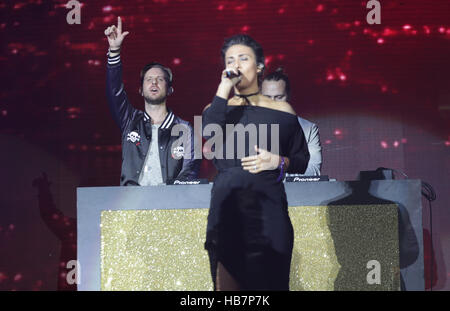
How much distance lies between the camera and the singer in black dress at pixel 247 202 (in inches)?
79.6

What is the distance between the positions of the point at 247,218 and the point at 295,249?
716mm

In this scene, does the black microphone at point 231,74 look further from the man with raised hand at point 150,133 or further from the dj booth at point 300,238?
the man with raised hand at point 150,133

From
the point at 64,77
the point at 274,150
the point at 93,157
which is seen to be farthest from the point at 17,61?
the point at 274,150

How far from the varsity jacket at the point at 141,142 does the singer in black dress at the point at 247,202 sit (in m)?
1.29

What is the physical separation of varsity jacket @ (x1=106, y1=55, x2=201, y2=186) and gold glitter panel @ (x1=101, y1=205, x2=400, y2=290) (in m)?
0.64

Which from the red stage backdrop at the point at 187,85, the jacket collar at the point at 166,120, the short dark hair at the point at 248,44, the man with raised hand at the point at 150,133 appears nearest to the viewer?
the short dark hair at the point at 248,44

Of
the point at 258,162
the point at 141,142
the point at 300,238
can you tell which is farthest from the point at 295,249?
the point at 141,142

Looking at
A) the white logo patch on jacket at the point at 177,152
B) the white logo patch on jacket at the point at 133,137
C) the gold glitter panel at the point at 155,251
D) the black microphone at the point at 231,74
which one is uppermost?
the black microphone at the point at 231,74

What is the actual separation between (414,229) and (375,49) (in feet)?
7.25

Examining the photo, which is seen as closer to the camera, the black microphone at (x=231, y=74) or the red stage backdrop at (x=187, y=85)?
the black microphone at (x=231, y=74)

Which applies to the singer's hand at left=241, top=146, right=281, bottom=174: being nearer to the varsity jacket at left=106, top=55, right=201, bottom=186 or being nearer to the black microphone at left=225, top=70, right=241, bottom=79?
the black microphone at left=225, top=70, right=241, bottom=79

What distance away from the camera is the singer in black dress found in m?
2.02

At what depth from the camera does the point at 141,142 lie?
3.43 m

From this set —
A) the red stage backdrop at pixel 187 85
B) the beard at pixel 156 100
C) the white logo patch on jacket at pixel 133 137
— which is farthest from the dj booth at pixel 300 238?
the red stage backdrop at pixel 187 85
